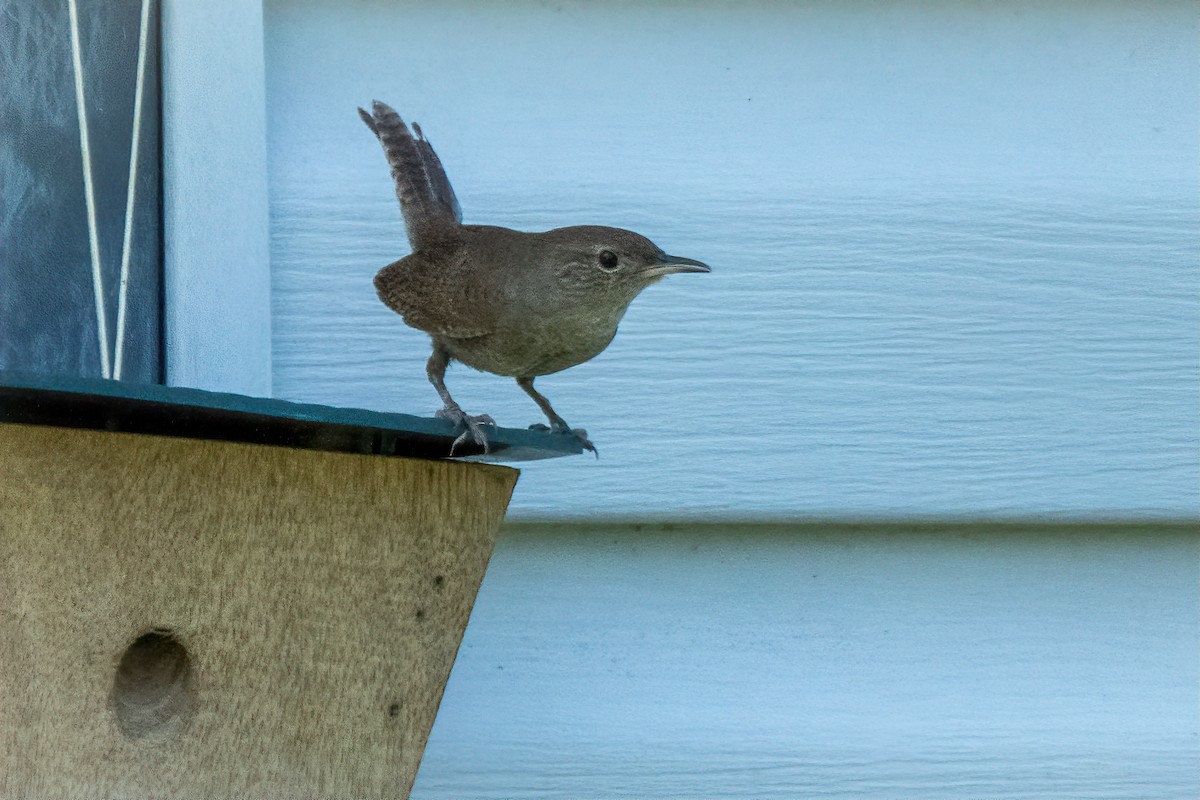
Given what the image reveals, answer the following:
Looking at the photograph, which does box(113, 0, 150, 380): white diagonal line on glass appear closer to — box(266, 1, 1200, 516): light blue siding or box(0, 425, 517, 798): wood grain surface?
box(266, 1, 1200, 516): light blue siding

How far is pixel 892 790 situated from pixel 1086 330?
869 mm

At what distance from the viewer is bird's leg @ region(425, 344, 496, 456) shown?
5.18 ft

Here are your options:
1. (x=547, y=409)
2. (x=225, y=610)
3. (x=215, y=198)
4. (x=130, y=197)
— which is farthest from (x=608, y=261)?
(x=225, y=610)


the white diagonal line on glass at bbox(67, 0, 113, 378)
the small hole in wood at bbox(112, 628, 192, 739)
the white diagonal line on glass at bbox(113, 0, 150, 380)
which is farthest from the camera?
the white diagonal line on glass at bbox(113, 0, 150, 380)

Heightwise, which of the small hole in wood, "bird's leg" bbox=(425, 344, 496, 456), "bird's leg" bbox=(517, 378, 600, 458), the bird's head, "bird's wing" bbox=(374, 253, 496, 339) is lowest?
the small hole in wood

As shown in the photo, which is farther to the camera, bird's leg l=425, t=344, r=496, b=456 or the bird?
the bird

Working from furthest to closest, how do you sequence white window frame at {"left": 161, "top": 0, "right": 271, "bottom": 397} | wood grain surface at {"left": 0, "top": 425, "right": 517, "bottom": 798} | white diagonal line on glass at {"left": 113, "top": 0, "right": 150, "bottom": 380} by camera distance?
white window frame at {"left": 161, "top": 0, "right": 271, "bottom": 397} < white diagonal line on glass at {"left": 113, "top": 0, "right": 150, "bottom": 380} < wood grain surface at {"left": 0, "top": 425, "right": 517, "bottom": 798}

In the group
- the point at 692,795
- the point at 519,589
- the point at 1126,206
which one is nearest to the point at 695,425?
the point at 519,589

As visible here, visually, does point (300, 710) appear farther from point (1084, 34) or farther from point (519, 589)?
point (1084, 34)

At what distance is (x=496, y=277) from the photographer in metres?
2.31

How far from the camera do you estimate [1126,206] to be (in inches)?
94.7

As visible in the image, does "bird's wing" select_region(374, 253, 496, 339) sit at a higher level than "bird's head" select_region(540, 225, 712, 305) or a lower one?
lower

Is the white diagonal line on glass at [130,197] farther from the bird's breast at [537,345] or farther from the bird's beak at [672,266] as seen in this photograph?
the bird's beak at [672,266]

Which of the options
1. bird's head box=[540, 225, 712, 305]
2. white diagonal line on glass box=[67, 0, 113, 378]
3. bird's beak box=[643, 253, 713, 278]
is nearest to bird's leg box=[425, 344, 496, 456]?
bird's head box=[540, 225, 712, 305]
